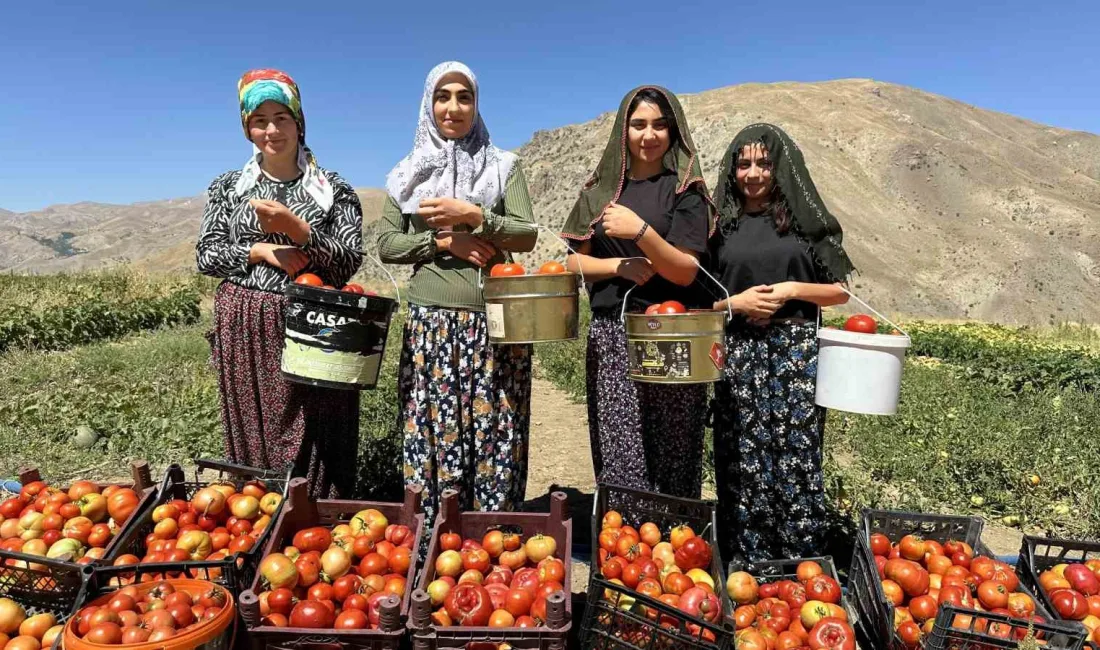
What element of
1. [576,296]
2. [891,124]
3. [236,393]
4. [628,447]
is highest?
[891,124]

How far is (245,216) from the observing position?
2.69 metres

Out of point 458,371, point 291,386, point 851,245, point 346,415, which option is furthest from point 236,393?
point 851,245

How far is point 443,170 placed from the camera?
257 cm

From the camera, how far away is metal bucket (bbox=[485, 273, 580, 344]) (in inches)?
86.2

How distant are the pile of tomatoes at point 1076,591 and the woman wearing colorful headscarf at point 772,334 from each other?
0.81m

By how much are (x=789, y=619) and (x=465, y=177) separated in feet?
6.87

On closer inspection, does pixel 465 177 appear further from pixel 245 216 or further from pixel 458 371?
pixel 245 216

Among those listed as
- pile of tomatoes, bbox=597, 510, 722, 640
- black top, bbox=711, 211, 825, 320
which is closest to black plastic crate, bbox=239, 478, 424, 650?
pile of tomatoes, bbox=597, 510, 722, 640

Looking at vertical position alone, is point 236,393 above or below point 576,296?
below

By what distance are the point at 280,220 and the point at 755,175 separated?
1.93 m

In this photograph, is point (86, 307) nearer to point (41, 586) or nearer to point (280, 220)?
point (41, 586)

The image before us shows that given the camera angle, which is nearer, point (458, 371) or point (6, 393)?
point (458, 371)

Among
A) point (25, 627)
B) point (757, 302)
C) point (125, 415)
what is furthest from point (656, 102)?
point (125, 415)

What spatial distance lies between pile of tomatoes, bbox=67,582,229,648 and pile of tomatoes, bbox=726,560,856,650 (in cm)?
166
